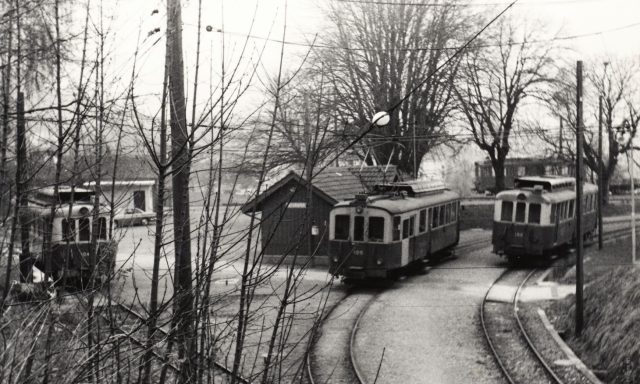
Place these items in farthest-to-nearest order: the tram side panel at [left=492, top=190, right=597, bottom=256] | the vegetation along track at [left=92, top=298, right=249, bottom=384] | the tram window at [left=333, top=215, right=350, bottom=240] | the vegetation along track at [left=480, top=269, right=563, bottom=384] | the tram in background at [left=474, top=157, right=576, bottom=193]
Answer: the tram in background at [left=474, top=157, right=576, bottom=193] → the tram side panel at [left=492, top=190, right=597, bottom=256] → the tram window at [left=333, top=215, right=350, bottom=240] → the vegetation along track at [left=480, top=269, right=563, bottom=384] → the vegetation along track at [left=92, top=298, right=249, bottom=384]

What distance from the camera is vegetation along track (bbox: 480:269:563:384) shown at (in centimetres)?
1188

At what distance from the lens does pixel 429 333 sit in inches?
577

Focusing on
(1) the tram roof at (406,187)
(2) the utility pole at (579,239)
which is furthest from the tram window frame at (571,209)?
(2) the utility pole at (579,239)

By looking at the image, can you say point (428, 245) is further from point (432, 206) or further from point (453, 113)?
point (453, 113)

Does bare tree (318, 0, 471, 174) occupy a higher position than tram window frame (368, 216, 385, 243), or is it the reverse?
bare tree (318, 0, 471, 174)

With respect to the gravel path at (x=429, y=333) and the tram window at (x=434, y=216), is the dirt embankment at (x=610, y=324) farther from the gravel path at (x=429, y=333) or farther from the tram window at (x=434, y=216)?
the tram window at (x=434, y=216)

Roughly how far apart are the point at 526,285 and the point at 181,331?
17869 mm

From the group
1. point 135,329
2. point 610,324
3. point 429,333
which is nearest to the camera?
point 135,329

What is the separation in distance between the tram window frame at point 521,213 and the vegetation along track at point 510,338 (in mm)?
2940

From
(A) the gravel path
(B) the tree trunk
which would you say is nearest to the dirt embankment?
(A) the gravel path

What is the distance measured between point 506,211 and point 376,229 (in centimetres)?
665

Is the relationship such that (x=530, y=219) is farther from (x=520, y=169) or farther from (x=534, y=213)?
(x=520, y=169)

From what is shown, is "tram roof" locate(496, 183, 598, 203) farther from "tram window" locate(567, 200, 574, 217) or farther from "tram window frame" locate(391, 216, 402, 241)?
"tram window frame" locate(391, 216, 402, 241)

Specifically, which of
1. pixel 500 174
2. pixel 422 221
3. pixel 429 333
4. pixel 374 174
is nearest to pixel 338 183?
pixel 374 174
